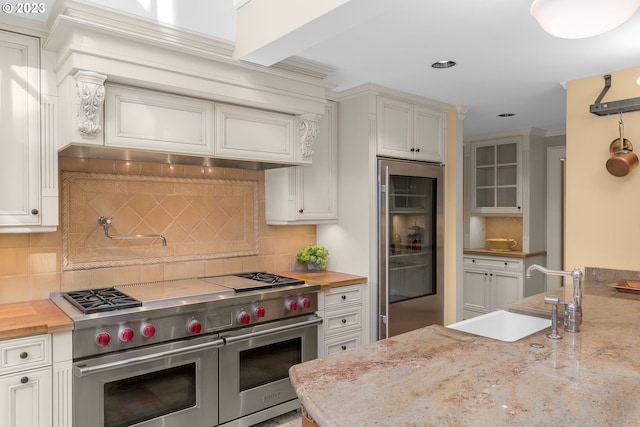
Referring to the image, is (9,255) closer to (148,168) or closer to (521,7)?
(148,168)

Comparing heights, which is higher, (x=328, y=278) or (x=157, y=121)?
(x=157, y=121)

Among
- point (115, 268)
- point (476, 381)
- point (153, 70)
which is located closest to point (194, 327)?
point (115, 268)

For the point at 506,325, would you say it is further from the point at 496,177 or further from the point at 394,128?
the point at 496,177

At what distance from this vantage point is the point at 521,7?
203cm

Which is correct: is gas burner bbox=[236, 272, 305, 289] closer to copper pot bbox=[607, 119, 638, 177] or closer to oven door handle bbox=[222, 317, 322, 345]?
oven door handle bbox=[222, 317, 322, 345]

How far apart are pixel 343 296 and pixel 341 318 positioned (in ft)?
0.52

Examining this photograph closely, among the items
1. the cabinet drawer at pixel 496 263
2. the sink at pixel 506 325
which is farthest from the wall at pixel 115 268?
the cabinet drawer at pixel 496 263

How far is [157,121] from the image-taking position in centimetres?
239

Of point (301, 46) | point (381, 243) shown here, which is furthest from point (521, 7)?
point (381, 243)

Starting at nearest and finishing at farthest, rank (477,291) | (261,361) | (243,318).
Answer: (243,318), (261,361), (477,291)

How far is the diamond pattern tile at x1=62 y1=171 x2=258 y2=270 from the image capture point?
8.51 ft

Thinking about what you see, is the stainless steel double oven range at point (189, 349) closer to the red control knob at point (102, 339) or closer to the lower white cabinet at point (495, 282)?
the red control knob at point (102, 339)

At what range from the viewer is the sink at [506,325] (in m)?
2.11

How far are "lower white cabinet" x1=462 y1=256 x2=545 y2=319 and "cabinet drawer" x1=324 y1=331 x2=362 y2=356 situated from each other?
90.1 inches
